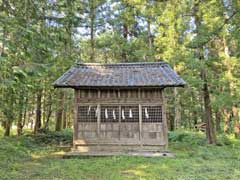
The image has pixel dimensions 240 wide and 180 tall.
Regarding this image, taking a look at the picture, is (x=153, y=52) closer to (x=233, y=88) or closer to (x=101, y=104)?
(x=233, y=88)

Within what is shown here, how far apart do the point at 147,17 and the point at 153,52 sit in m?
2.60

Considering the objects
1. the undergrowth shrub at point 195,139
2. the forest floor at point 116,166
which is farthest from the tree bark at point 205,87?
the forest floor at point 116,166

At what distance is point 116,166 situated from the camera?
879cm

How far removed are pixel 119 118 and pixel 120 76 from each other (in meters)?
1.94

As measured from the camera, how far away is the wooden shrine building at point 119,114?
36.9 ft

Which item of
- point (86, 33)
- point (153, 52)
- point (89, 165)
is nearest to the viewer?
point (89, 165)

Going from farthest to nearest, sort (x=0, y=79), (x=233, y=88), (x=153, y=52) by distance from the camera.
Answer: (x=153, y=52)
(x=233, y=88)
(x=0, y=79)

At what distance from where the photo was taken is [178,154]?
10.9 m

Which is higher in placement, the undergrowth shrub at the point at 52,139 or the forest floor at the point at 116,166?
the undergrowth shrub at the point at 52,139

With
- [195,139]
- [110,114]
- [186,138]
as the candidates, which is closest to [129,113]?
[110,114]

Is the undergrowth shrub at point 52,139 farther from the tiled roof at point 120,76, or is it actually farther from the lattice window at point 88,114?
the tiled roof at point 120,76

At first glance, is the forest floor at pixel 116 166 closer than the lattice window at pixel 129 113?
Yes

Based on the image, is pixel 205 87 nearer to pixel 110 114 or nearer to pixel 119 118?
pixel 119 118

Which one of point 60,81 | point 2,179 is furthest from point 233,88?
point 2,179
